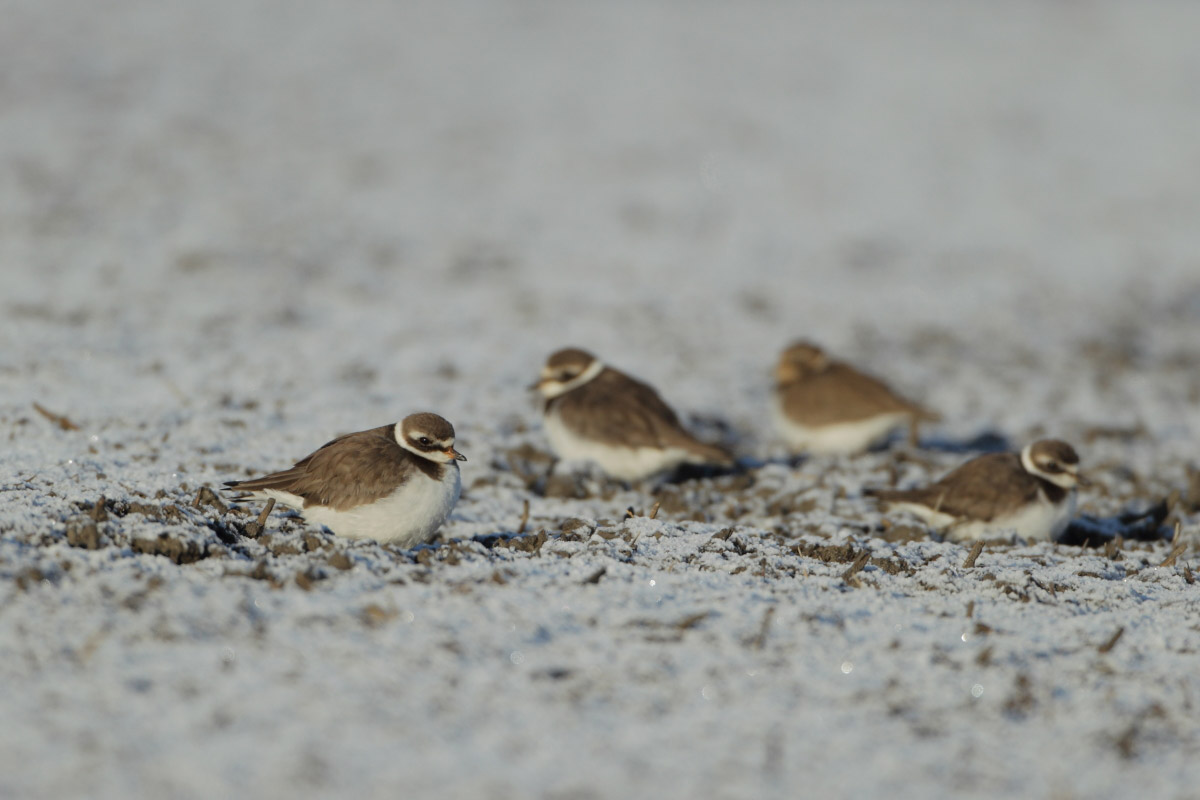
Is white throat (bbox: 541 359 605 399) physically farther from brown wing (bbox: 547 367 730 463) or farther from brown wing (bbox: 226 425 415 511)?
brown wing (bbox: 226 425 415 511)

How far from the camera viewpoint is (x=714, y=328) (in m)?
12.3

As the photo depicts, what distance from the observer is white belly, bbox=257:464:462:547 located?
18.4ft

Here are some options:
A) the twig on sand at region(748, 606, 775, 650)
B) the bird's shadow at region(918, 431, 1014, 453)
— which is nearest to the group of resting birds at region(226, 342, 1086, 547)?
the bird's shadow at region(918, 431, 1014, 453)

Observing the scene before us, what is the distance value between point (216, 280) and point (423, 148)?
5.88 m

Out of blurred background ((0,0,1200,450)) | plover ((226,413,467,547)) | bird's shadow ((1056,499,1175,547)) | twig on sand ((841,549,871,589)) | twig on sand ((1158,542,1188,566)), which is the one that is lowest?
bird's shadow ((1056,499,1175,547))

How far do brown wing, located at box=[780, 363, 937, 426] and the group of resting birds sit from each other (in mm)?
10

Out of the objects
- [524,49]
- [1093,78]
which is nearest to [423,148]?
[524,49]

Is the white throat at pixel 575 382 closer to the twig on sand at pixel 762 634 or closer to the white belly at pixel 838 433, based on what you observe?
the white belly at pixel 838 433

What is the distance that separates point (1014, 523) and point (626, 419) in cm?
281

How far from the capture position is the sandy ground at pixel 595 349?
399 centimetres

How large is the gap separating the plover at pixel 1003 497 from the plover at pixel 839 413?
1640mm

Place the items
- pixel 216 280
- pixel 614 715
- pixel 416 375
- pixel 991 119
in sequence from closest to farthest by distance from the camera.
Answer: pixel 614 715 < pixel 416 375 < pixel 216 280 < pixel 991 119

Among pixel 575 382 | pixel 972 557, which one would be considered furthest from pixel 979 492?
pixel 575 382

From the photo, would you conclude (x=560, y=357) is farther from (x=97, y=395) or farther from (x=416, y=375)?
(x=97, y=395)
